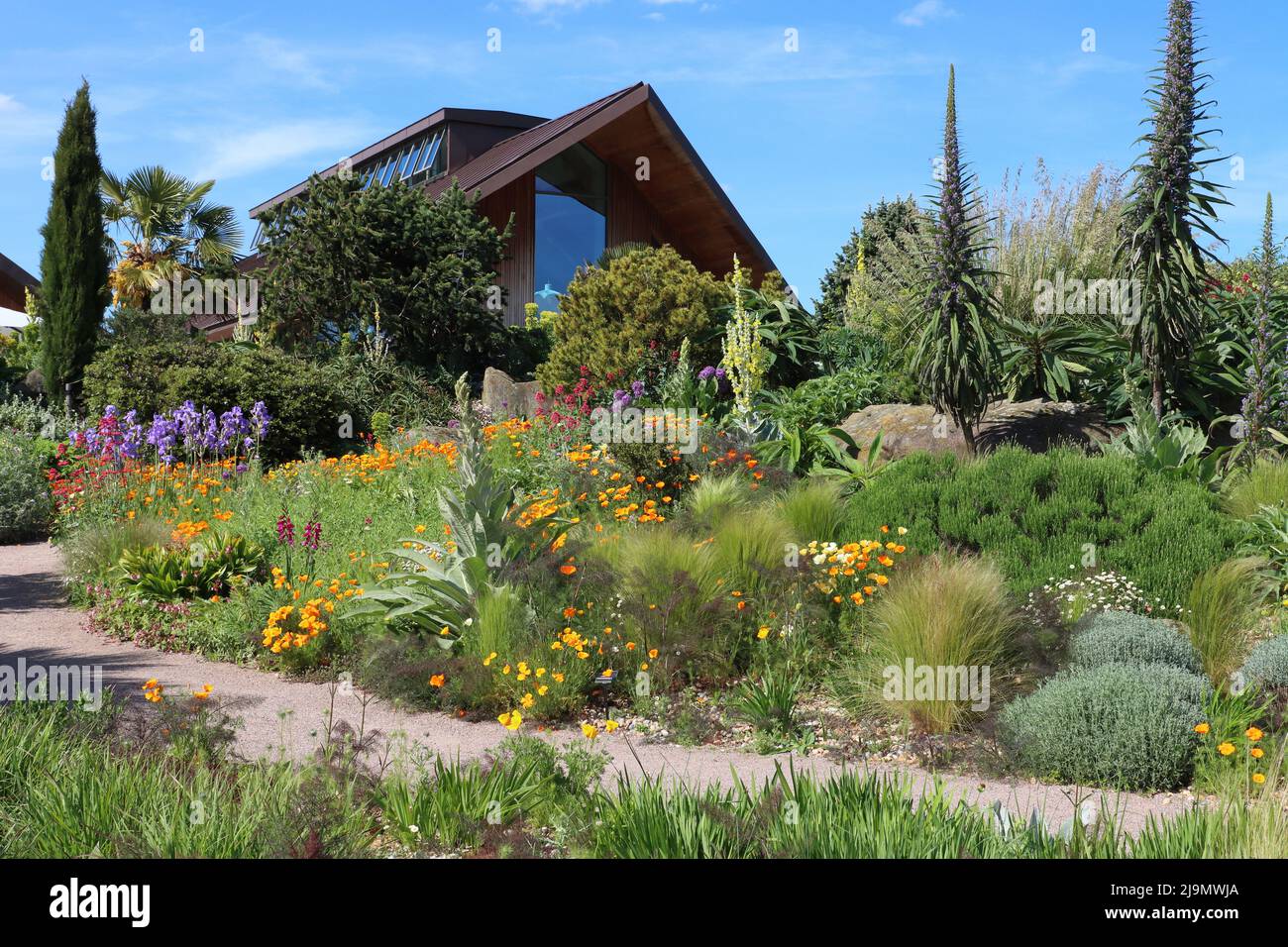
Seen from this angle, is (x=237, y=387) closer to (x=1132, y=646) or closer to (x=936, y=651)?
(x=936, y=651)

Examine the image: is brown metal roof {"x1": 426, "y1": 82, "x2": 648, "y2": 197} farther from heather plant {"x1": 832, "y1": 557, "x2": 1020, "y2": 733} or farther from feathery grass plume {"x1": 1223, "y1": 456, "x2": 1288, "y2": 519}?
heather plant {"x1": 832, "y1": 557, "x2": 1020, "y2": 733}

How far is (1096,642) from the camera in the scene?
5859mm

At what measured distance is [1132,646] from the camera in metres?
5.82

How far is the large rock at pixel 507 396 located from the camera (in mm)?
15372

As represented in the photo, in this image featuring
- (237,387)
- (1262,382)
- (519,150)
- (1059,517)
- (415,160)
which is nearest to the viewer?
(1059,517)

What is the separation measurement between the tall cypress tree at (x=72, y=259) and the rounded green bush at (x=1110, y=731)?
21.0 m

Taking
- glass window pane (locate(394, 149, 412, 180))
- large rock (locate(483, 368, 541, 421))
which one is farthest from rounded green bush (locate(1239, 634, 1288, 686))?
glass window pane (locate(394, 149, 412, 180))

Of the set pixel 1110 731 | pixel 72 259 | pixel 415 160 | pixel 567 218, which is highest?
pixel 415 160

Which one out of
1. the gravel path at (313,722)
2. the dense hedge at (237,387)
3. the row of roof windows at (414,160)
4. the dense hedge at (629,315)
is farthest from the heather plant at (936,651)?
the row of roof windows at (414,160)

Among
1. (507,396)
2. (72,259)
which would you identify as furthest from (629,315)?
(72,259)

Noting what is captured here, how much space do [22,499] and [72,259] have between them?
1071 centimetres

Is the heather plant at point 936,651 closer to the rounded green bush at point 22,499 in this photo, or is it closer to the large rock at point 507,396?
the large rock at point 507,396
